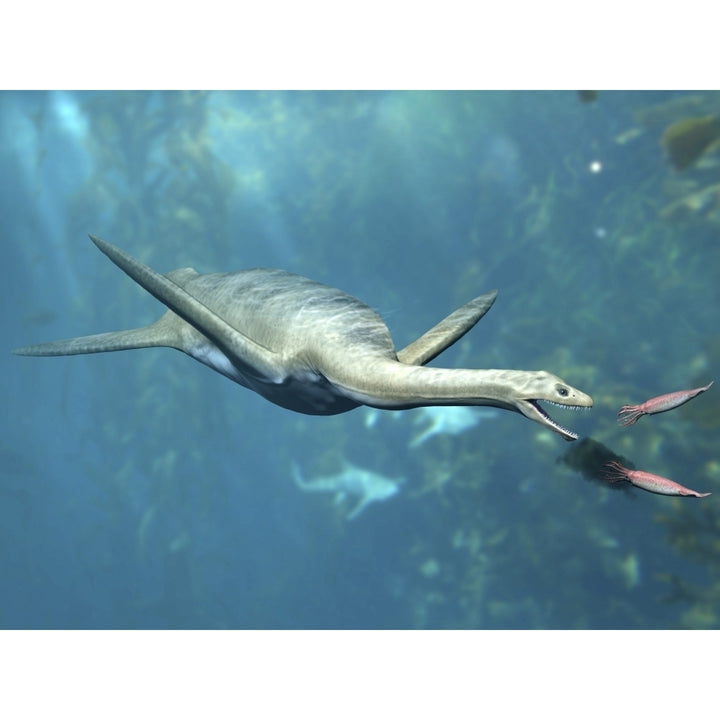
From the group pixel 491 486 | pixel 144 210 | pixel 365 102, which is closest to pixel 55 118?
pixel 144 210

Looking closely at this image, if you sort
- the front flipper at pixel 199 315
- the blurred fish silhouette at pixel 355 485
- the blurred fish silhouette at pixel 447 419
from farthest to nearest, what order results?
the blurred fish silhouette at pixel 355 485, the blurred fish silhouette at pixel 447 419, the front flipper at pixel 199 315

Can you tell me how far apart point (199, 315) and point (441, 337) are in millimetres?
2098

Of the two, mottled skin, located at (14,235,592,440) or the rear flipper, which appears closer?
mottled skin, located at (14,235,592,440)

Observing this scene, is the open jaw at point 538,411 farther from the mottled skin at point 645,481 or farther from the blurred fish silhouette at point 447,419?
the blurred fish silhouette at point 447,419

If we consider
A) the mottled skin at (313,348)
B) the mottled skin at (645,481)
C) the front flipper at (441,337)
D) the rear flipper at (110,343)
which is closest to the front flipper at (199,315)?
the mottled skin at (313,348)

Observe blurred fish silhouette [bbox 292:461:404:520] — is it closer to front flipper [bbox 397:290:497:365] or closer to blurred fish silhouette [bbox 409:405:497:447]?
blurred fish silhouette [bbox 409:405:497:447]

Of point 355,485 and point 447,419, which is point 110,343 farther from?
point 355,485

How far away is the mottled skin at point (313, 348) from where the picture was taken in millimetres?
4027

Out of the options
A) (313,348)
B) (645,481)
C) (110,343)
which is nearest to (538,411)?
(645,481)

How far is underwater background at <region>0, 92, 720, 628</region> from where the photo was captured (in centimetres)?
1199

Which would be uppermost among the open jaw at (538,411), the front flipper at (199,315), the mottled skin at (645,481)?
the front flipper at (199,315)

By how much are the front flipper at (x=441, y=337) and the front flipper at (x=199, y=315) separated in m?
1.15

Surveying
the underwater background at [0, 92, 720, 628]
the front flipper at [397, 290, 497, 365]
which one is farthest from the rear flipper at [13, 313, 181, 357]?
the underwater background at [0, 92, 720, 628]

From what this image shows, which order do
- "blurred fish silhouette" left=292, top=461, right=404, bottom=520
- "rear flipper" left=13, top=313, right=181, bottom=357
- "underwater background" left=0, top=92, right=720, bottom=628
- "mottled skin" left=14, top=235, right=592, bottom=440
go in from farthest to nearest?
"blurred fish silhouette" left=292, top=461, right=404, bottom=520 → "underwater background" left=0, top=92, right=720, bottom=628 → "rear flipper" left=13, top=313, right=181, bottom=357 → "mottled skin" left=14, top=235, right=592, bottom=440
